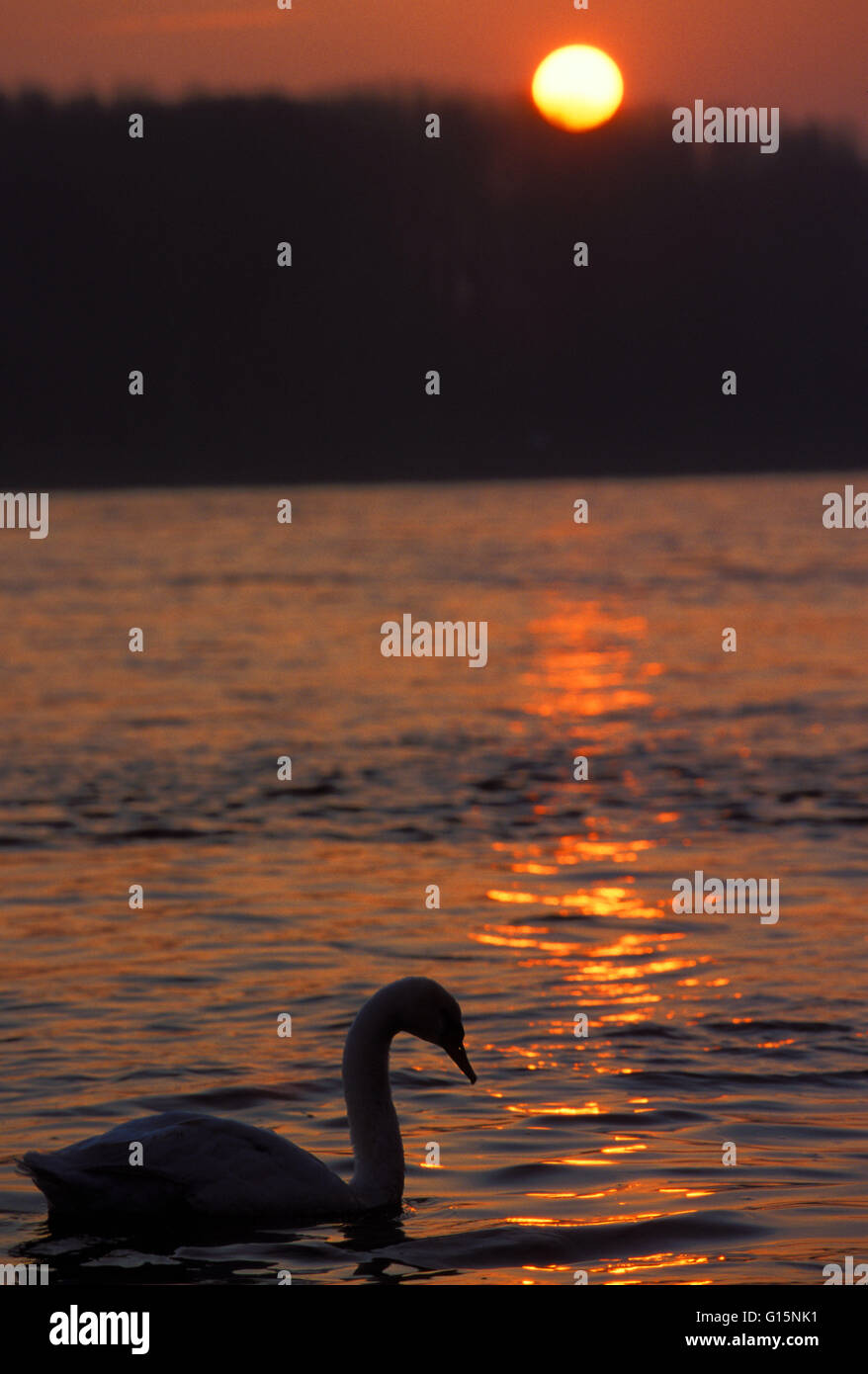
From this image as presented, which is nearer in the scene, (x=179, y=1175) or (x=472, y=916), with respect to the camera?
(x=179, y=1175)

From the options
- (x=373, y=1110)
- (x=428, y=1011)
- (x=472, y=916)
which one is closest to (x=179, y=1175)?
(x=373, y=1110)

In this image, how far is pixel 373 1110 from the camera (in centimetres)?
935

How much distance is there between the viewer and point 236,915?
14.5 metres

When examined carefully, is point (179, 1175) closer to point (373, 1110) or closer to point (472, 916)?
point (373, 1110)

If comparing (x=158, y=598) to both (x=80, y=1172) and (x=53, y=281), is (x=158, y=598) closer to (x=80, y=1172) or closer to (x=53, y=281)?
(x=80, y=1172)

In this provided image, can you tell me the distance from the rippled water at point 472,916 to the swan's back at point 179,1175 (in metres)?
0.13

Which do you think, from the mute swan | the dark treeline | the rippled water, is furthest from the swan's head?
the dark treeline

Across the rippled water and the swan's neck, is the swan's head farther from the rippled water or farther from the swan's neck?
the rippled water

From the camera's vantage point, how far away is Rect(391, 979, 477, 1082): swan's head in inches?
373

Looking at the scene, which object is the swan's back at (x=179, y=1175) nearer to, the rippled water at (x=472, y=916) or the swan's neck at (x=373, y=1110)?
the rippled water at (x=472, y=916)

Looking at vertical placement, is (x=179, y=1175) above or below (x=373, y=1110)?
below

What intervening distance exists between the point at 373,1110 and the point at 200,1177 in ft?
2.87

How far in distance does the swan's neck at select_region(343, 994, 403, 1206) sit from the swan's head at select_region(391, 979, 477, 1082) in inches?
3.0

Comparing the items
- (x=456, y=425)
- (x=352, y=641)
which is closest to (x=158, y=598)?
(x=352, y=641)
